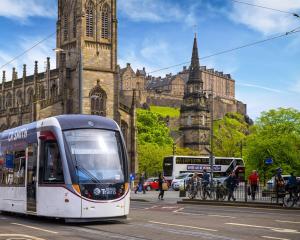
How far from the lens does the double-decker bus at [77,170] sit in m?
16.9

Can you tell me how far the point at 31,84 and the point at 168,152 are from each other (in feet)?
103

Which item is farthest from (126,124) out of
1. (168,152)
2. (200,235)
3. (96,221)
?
(200,235)

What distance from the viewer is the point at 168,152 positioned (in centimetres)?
11062

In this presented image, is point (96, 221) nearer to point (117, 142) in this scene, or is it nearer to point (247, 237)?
point (117, 142)

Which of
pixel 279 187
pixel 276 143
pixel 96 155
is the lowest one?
pixel 279 187

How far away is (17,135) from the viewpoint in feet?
69.9

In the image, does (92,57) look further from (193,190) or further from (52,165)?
(52,165)

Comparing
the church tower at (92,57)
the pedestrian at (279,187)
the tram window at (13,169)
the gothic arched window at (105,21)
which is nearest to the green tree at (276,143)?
the church tower at (92,57)

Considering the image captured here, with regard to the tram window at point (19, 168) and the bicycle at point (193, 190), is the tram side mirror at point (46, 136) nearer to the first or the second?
the tram window at point (19, 168)

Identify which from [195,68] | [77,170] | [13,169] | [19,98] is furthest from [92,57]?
[195,68]

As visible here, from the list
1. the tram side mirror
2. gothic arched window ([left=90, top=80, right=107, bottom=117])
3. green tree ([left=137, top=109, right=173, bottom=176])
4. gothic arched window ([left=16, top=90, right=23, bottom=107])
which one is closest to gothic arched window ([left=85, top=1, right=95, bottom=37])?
gothic arched window ([left=90, top=80, right=107, bottom=117])

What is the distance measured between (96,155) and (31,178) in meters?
2.97

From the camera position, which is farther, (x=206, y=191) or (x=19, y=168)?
(x=206, y=191)

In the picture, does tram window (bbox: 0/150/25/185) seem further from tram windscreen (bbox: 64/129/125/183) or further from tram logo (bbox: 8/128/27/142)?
tram windscreen (bbox: 64/129/125/183)
